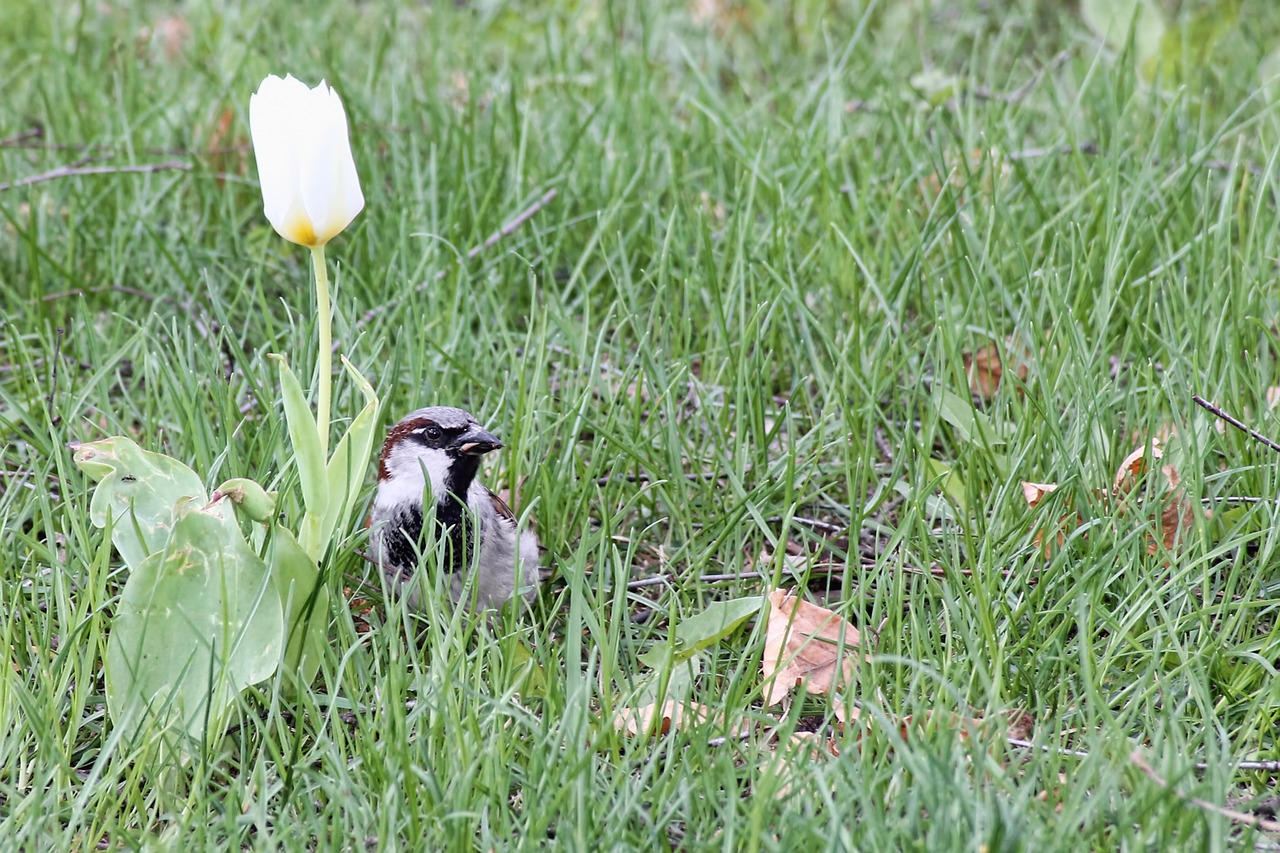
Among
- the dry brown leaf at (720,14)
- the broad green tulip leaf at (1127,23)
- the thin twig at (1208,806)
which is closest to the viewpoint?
the thin twig at (1208,806)

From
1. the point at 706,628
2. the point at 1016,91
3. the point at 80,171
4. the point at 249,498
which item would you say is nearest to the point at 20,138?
the point at 80,171

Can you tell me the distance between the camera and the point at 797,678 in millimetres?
2541

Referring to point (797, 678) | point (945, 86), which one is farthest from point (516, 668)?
point (945, 86)

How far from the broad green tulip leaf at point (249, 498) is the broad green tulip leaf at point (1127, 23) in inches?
149

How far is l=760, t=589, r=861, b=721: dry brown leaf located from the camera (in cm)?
248

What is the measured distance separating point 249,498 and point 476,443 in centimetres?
56

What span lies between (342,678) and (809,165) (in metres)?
2.34

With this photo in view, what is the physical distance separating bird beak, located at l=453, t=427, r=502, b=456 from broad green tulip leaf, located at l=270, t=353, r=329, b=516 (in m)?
0.52

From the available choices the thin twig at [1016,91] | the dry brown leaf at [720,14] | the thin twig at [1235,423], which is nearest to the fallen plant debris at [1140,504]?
the thin twig at [1235,423]

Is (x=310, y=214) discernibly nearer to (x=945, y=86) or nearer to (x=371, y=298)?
(x=371, y=298)

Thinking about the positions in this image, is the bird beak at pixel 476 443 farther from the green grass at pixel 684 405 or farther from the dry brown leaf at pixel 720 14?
the dry brown leaf at pixel 720 14

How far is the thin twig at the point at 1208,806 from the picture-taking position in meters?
1.87

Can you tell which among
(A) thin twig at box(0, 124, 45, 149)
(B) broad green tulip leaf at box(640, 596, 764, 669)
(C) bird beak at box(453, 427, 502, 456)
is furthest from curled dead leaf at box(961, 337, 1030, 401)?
(A) thin twig at box(0, 124, 45, 149)

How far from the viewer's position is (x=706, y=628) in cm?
250
